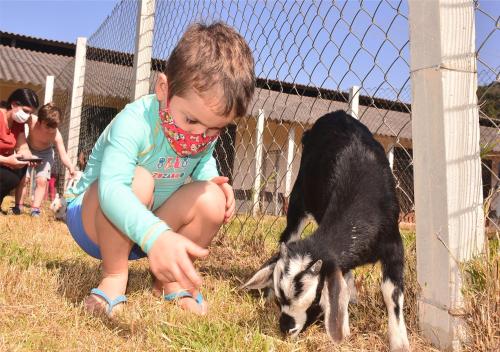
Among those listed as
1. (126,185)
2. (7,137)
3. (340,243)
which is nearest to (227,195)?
(340,243)

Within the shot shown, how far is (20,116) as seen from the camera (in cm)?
689

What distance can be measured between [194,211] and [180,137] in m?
0.61

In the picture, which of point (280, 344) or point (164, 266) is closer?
point (164, 266)

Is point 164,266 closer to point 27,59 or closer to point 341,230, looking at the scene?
point 341,230

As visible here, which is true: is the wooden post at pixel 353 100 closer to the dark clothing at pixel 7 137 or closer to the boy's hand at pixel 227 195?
the boy's hand at pixel 227 195

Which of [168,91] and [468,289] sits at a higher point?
[168,91]

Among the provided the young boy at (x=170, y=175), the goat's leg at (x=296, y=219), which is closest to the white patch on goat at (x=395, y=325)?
the young boy at (x=170, y=175)

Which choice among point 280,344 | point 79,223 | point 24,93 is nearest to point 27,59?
point 24,93

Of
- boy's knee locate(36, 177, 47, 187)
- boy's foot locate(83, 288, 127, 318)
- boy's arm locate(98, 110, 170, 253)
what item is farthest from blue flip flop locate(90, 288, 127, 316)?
boy's knee locate(36, 177, 47, 187)

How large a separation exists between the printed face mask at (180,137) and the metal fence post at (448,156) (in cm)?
93

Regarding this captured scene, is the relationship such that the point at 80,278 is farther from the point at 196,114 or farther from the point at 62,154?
the point at 62,154

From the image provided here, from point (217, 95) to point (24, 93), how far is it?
5748mm

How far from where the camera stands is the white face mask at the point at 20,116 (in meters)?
6.89

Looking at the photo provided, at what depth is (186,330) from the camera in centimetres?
219
